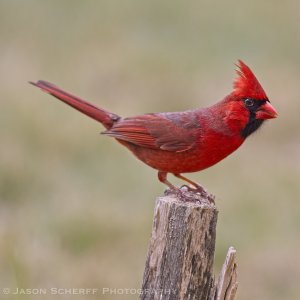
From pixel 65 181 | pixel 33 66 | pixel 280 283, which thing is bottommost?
pixel 280 283

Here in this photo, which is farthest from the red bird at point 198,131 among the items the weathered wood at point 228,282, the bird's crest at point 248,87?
the weathered wood at point 228,282

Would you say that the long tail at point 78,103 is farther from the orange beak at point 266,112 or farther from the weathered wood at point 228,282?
the weathered wood at point 228,282

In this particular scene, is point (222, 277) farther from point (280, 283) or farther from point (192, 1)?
point (192, 1)

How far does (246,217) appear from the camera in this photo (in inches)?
278

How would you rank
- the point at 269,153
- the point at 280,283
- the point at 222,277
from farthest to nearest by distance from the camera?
the point at 269,153 < the point at 280,283 < the point at 222,277

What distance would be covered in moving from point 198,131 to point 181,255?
1.35 meters

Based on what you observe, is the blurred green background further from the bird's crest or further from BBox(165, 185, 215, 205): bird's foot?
the bird's crest

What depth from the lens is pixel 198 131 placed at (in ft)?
17.0

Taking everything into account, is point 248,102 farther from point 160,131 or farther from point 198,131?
point 160,131

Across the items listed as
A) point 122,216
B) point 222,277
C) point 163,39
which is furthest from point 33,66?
point 222,277

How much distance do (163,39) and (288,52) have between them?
146 cm

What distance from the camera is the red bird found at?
16.2 ft

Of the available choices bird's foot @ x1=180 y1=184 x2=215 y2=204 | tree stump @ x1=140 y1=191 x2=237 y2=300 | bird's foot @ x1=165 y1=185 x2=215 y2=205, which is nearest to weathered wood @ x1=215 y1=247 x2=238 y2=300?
tree stump @ x1=140 y1=191 x2=237 y2=300

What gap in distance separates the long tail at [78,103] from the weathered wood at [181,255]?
5.05 feet
